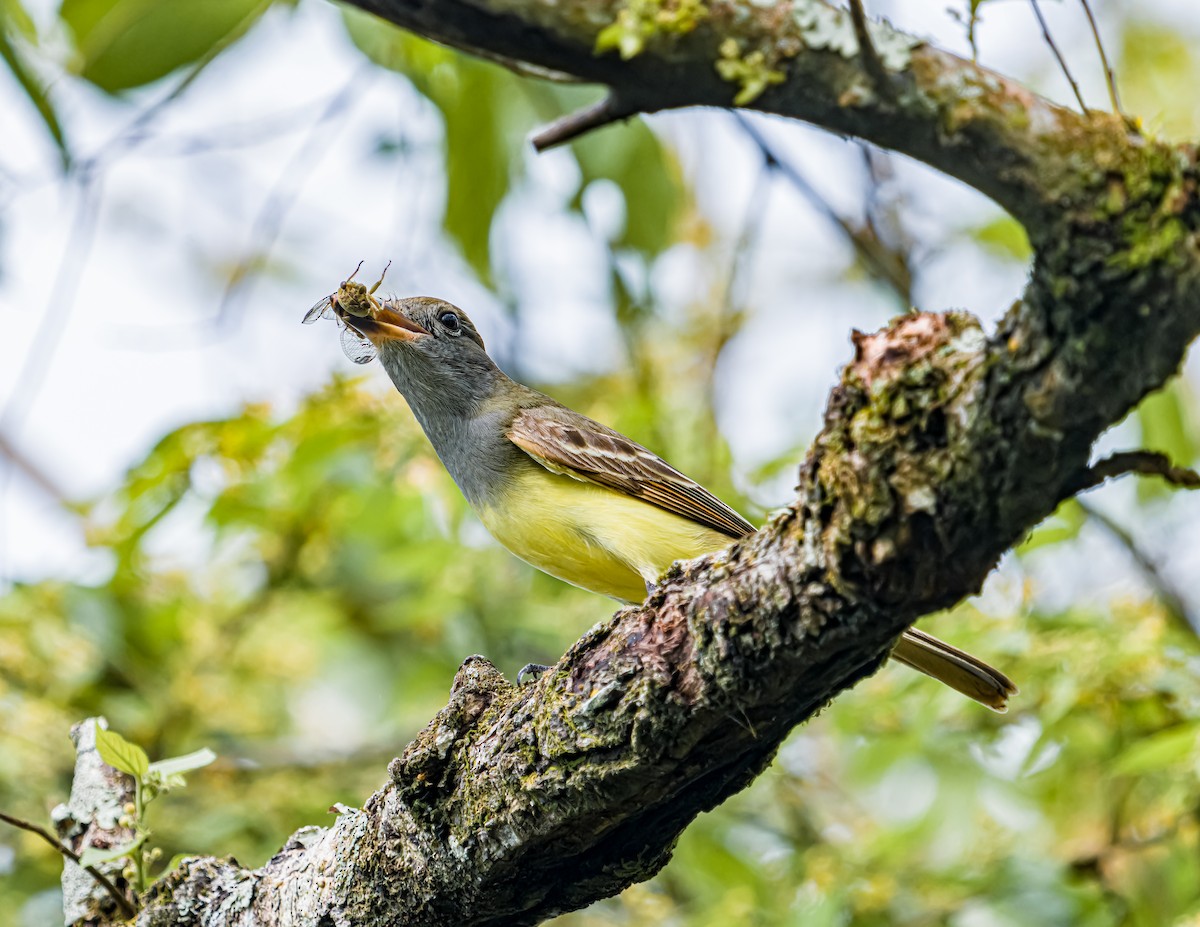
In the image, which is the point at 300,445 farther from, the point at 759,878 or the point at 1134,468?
the point at 1134,468

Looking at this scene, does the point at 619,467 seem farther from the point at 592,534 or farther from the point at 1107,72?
the point at 1107,72

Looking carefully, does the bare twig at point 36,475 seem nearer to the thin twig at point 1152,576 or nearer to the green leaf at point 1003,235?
the green leaf at point 1003,235

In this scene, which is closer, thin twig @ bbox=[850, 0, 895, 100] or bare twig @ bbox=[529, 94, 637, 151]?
thin twig @ bbox=[850, 0, 895, 100]

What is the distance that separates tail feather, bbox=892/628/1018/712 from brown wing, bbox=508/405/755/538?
0.95 m

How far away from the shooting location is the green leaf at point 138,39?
4.20 metres

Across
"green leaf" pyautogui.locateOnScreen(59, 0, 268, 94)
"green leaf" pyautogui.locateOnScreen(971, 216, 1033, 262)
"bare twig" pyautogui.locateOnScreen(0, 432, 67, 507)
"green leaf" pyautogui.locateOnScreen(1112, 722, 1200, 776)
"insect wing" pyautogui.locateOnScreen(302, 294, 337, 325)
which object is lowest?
"green leaf" pyautogui.locateOnScreen(1112, 722, 1200, 776)

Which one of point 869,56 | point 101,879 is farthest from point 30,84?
point 869,56

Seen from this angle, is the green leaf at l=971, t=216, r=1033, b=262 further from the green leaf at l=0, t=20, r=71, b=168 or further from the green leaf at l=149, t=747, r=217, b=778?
the green leaf at l=149, t=747, r=217, b=778

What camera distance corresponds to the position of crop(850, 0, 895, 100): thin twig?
269 centimetres

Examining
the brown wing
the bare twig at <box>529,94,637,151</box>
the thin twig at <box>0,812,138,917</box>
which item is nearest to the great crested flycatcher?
the brown wing

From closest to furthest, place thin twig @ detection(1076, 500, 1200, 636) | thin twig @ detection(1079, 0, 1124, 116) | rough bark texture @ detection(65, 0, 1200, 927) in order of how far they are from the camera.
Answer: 1. rough bark texture @ detection(65, 0, 1200, 927)
2. thin twig @ detection(1079, 0, 1124, 116)
3. thin twig @ detection(1076, 500, 1200, 636)

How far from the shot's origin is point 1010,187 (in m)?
2.01

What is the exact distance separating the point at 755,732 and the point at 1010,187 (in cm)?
106

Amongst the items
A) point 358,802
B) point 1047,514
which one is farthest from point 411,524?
point 1047,514
